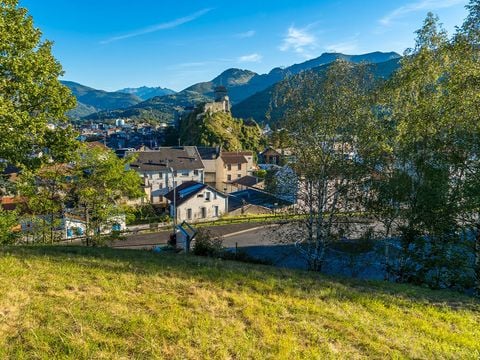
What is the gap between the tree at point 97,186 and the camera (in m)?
21.5

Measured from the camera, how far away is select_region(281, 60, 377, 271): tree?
1580 centimetres

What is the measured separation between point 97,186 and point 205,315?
56.6ft

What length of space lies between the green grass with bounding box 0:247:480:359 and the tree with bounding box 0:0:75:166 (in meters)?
4.38

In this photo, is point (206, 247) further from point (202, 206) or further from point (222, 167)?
point (222, 167)

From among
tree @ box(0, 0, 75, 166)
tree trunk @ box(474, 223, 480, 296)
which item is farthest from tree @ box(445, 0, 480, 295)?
tree @ box(0, 0, 75, 166)

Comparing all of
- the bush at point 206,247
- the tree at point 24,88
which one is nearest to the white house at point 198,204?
the bush at point 206,247

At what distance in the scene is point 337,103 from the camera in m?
15.9

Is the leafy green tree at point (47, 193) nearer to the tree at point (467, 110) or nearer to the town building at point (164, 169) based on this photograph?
the tree at point (467, 110)

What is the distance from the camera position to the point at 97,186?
865 inches

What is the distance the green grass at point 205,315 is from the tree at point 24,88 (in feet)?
14.4

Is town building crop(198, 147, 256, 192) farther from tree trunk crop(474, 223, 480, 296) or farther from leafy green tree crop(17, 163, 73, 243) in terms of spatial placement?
tree trunk crop(474, 223, 480, 296)

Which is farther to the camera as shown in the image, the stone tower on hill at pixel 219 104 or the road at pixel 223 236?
the stone tower on hill at pixel 219 104

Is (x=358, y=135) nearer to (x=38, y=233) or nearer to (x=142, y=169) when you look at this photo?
(x=38, y=233)

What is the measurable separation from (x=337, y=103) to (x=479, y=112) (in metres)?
5.96
